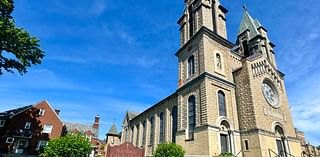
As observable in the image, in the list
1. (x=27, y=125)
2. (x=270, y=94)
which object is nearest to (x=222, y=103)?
(x=270, y=94)

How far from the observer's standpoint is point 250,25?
1248 inches

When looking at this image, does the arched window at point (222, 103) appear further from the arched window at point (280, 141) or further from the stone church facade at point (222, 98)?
the arched window at point (280, 141)

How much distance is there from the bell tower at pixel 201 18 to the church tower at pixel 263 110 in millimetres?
5828

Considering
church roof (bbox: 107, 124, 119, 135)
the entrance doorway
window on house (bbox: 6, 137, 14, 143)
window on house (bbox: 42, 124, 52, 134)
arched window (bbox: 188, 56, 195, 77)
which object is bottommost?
the entrance doorway

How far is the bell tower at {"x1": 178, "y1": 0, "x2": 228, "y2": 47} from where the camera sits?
24312 mm

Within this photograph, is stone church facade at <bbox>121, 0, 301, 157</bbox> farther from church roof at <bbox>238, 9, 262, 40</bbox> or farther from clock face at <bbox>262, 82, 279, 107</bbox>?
church roof at <bbox>238, 9, 262, 40</bbox>

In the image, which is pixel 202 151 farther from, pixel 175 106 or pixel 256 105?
pixel 175 106

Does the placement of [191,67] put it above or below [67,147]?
above

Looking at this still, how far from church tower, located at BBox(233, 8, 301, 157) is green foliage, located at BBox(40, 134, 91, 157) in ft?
50.5

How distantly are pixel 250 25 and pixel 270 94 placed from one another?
1281cm

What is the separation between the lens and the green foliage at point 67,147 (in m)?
15.0

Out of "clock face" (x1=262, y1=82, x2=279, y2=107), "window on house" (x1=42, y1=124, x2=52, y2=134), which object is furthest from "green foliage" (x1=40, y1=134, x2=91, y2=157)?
"window on house" (x1=42, y1=124, x2=52, y2=134)

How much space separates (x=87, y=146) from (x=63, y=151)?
1790 mm

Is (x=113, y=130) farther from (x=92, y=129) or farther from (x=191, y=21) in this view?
(x=191, y=21)
